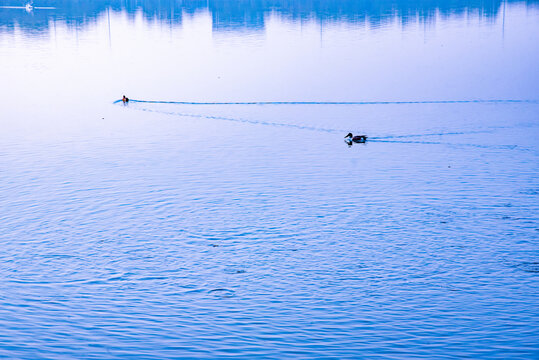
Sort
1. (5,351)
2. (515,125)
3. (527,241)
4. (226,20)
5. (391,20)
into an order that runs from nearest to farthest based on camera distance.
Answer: (5,351) < (527,241) < (515,125) < (391,20) < (226,20)

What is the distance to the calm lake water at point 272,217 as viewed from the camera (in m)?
17.1

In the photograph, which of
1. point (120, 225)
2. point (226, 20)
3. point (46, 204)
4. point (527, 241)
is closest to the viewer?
point (527, 241)

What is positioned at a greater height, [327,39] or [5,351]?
[327,39]

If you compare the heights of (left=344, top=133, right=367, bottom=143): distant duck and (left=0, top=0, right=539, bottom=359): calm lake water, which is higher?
(left=344, top=133, right=367, bottom=143): distant duck

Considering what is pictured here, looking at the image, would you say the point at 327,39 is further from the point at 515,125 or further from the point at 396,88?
the point at 515,125

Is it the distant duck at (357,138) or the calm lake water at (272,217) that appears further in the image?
the distant duck at (357,138)

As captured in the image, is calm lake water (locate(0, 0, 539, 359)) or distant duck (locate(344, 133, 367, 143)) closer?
calm lake water (locate(0, 0, 539, 359))

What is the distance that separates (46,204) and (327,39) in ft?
224

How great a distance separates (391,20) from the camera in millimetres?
117500

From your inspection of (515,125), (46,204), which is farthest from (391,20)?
(46,204)

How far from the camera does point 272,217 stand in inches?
973

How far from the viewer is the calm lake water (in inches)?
672

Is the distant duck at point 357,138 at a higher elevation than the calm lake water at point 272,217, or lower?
higher

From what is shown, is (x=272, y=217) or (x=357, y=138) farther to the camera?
(x=357, y=138)
